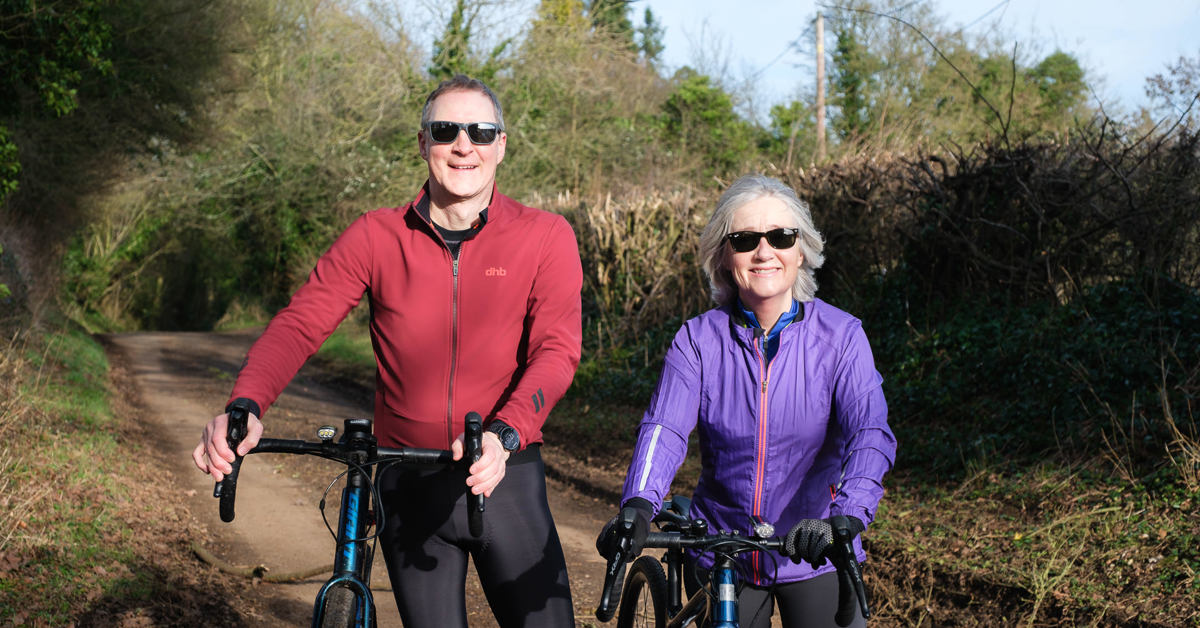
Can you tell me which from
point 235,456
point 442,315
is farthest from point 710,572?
point 235,456

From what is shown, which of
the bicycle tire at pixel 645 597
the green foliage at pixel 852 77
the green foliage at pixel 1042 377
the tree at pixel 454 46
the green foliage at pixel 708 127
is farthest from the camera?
the green foliage at pixel 708 127

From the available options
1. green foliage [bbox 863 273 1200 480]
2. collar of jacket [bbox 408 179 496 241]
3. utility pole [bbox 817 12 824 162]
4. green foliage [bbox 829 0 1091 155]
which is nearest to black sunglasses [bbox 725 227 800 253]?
collar of jacket [bbox 408 179 496 241]

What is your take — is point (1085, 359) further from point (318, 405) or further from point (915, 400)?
point (318, 405)

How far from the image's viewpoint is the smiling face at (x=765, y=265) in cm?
299

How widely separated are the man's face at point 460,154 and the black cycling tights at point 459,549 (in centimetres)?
82

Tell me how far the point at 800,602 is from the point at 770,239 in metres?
1.03

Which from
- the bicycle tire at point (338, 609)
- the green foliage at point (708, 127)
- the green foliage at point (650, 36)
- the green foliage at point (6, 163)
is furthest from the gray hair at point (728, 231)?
the green foliage at point (650, 36)

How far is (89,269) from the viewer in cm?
3628

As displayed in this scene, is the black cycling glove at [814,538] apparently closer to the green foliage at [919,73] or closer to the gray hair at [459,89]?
the gray hair at [459,89]

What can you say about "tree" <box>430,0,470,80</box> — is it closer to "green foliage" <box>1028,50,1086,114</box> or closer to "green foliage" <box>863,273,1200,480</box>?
"green foliage" <box>1028,50,1086,114</box>

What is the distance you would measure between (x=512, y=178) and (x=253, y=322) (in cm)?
1173

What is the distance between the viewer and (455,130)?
3100 millimetres

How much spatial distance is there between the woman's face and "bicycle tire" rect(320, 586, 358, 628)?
1.37 m

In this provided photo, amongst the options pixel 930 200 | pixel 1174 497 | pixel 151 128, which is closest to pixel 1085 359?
pixel 1174 497
